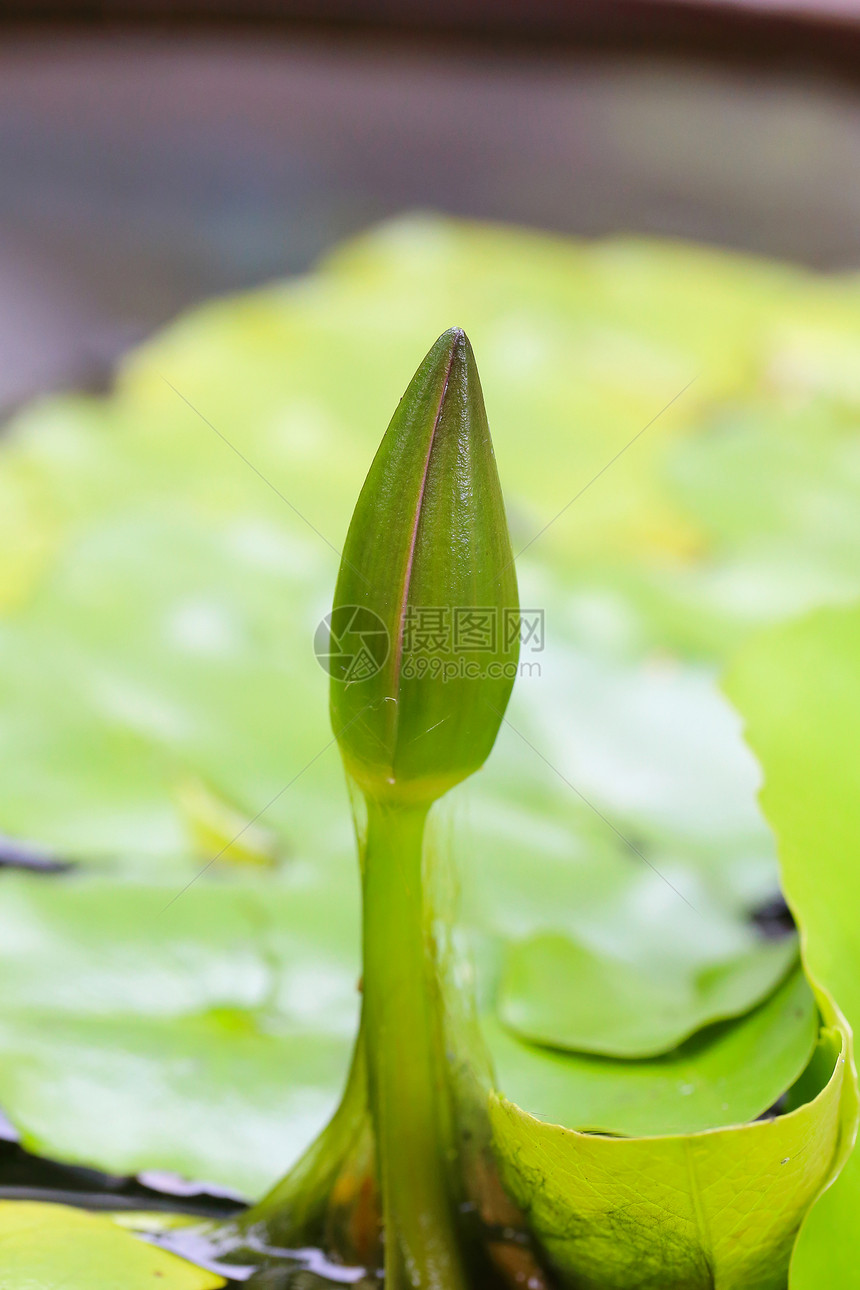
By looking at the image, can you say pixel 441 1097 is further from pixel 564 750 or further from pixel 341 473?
pixel 341 473

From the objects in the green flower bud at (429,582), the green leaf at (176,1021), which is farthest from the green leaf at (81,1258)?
the green flower bud at (429,582)

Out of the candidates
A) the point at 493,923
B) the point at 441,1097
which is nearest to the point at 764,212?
the point at 493,923

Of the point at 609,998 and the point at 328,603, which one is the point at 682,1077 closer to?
the point at 609,998

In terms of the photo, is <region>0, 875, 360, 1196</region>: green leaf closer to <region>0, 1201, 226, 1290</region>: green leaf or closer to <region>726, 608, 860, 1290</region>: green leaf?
<region>0, 1201, 226, 1290</region>: green leaf

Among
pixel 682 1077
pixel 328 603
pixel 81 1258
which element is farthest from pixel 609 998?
pixel 328 603

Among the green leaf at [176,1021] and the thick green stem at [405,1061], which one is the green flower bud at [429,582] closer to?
the thick green stem at [405,1061]

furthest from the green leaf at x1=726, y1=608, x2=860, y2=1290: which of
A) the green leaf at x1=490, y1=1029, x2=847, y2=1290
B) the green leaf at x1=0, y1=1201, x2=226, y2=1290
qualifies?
the green leaf at x1=0, y1=1201, x2=226, y2=1290
